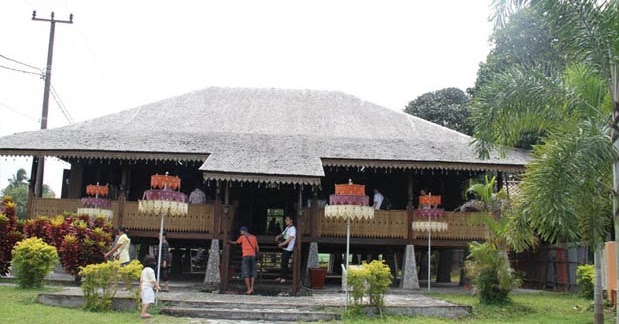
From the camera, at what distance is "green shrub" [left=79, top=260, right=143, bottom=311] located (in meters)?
11.5

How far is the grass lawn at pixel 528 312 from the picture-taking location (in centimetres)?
1172

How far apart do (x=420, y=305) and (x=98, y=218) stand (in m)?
8.48

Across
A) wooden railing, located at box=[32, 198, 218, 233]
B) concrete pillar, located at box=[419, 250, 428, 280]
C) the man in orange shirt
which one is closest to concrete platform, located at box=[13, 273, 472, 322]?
the man in orange shirt

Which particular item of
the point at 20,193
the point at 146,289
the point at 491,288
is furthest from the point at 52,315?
the point at 20,193

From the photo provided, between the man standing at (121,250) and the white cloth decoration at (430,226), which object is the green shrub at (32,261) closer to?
the man standing at (121,250)

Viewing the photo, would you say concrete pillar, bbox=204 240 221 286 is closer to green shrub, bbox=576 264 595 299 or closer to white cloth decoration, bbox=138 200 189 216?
white cloth decoration, bbox=138 200 189 216

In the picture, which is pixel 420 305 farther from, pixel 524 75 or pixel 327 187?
pixel 327 187

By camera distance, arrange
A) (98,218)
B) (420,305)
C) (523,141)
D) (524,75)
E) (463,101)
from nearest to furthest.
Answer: (524,75) → (420,305) → (98,218) → (523,141) → (463,101)

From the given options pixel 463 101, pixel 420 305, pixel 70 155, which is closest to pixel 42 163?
pixel 70 155

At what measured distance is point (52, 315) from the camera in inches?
420

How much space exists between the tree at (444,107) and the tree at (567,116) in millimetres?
22861

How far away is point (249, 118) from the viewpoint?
21391 millimetres

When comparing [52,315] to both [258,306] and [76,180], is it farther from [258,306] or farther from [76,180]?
[76,180]

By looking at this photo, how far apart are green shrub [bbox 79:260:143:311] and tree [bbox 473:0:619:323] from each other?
6.89 metres
